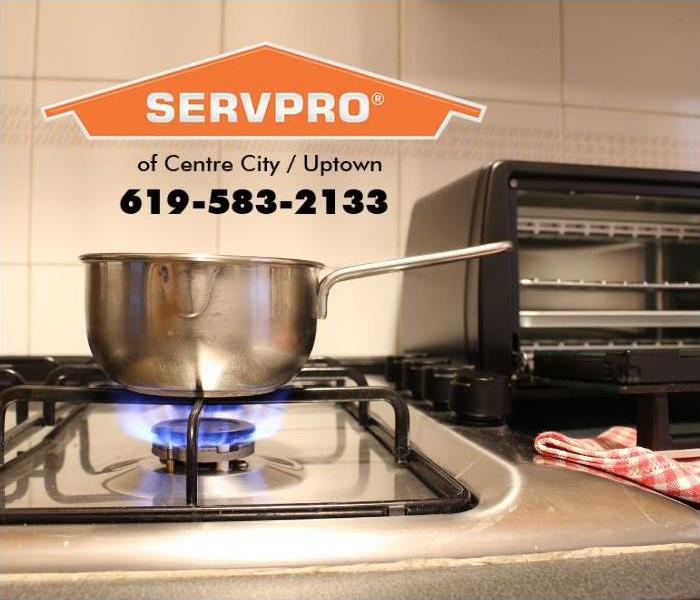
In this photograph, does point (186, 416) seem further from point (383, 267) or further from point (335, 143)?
point (335, 143)

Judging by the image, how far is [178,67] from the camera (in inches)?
39.5

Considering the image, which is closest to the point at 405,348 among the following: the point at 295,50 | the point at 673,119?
the point at 295,50

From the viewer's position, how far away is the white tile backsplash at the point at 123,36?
99cm

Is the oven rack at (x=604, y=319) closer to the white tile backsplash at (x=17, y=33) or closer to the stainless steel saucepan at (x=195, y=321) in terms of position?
the stainless steel saucepan at (x=195, y=321)

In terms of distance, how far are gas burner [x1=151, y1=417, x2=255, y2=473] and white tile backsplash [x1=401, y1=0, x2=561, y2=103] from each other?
73 cm

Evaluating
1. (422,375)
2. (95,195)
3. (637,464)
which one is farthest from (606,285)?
(95,195)

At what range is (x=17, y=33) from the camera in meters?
0.99

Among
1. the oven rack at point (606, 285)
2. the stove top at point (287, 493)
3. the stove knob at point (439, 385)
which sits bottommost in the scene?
the stove top at point (287, 493)

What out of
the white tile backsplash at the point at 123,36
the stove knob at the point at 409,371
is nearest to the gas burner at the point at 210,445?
the stove knob at the point at 409,371

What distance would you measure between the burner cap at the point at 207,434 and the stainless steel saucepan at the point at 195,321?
4cm

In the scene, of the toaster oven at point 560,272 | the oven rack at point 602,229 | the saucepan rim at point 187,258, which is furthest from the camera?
the oven rack at point 602,229

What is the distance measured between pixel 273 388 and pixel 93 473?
0.17 m

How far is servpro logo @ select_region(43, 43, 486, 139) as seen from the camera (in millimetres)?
996

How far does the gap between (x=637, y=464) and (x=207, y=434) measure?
341mm
